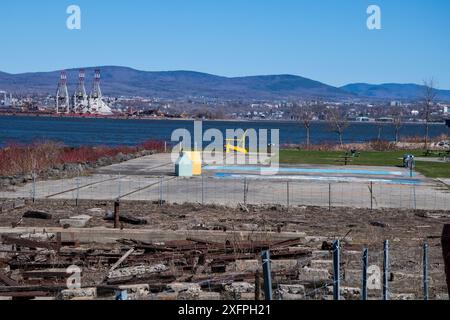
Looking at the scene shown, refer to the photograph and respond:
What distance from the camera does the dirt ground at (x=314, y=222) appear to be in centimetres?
1648

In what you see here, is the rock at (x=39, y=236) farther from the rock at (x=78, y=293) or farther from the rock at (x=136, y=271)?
the rock at (x=78, y=293)

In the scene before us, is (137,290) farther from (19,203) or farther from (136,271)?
(19,203)

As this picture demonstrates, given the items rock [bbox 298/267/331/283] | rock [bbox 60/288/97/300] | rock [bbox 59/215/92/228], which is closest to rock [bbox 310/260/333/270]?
rock [bbox 298/267/331/283]

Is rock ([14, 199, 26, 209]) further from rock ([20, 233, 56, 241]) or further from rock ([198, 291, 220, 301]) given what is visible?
rock ([198, 291, 220, 301])

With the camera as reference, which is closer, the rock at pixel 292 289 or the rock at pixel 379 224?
the rock at pixel 292 289

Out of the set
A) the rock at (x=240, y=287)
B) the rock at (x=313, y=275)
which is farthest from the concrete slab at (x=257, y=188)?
the rock at (x=240, y=287)

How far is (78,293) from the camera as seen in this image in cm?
1145

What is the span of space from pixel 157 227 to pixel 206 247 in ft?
11.6

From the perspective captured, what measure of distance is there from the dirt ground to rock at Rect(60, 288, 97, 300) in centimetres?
561

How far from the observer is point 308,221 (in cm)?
2106

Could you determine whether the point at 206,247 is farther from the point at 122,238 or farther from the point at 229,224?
the point at 229,224

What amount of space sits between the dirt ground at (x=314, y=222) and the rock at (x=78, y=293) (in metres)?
5.61

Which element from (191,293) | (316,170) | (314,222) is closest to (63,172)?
(316,170)

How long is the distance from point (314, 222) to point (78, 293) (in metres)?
10.5
